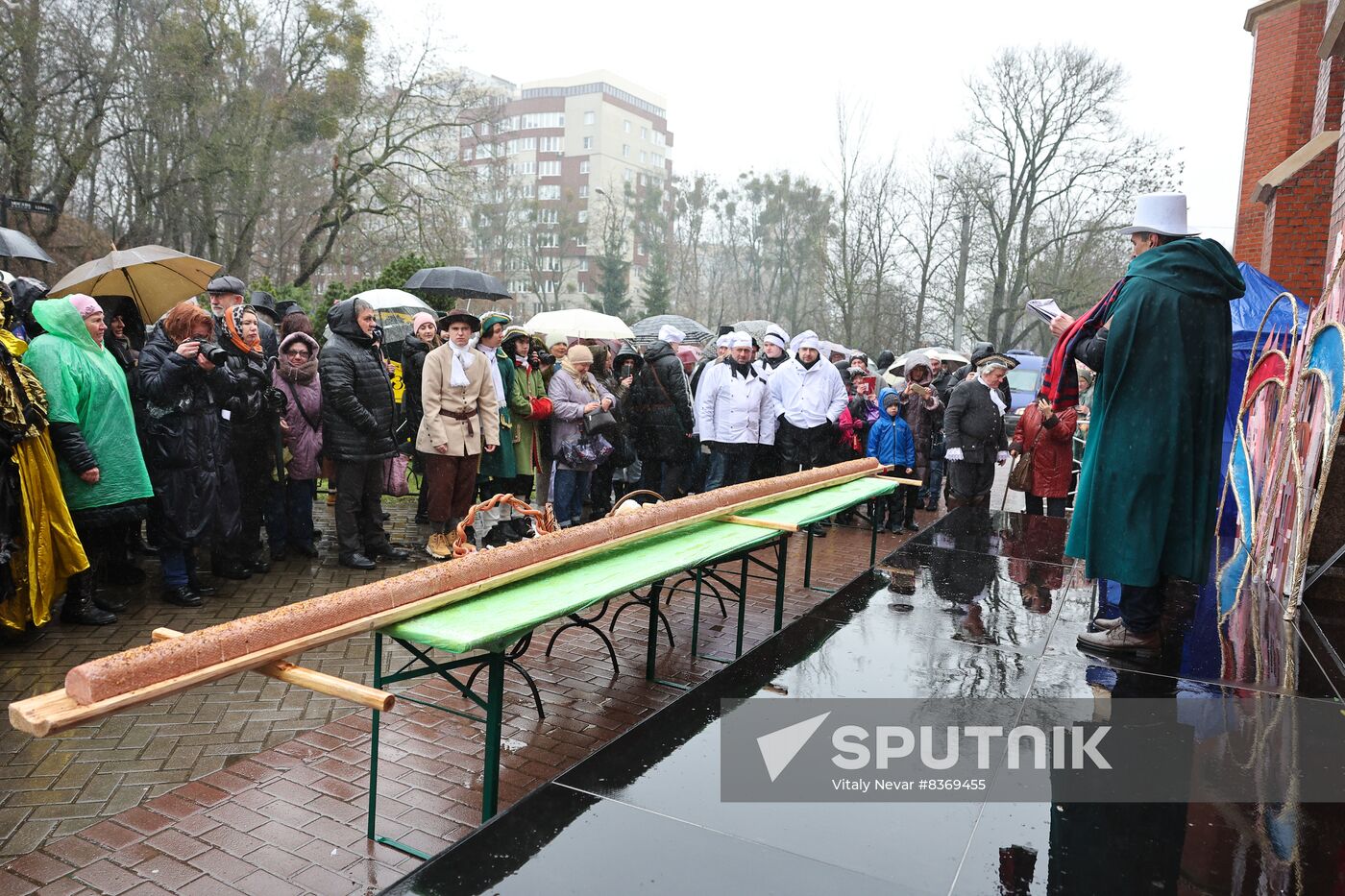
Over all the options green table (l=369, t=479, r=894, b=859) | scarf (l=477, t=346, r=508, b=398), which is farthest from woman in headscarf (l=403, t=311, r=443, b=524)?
green table (l=369, t=479, r=894, b=859)

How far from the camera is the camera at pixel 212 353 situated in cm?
585

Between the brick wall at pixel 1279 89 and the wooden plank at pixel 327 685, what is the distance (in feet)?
44.0

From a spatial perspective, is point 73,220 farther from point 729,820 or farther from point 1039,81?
point 1039,81

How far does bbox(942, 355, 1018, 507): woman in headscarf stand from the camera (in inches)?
348

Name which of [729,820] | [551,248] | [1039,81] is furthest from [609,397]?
[551,248]

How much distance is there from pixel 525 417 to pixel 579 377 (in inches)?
25.4

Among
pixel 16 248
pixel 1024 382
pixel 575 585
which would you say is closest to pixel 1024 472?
pixel 575 585

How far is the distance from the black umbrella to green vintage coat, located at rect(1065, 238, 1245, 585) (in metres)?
9.51

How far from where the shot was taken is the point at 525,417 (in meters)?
8.45

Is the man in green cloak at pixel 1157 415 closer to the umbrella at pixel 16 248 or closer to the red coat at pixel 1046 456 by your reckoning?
the red coat at pixel 1046 456

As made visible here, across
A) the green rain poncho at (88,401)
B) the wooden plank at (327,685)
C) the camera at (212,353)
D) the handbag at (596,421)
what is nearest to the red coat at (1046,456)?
the handbag at (596,421)

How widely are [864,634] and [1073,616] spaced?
1.32 meters

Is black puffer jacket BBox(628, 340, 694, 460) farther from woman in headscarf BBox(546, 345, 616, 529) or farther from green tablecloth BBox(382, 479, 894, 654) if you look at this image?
green tablecloth BBox(382, 479, 894, 654)

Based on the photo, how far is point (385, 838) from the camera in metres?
3.21
